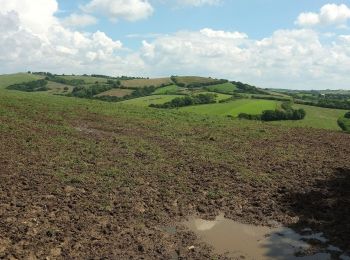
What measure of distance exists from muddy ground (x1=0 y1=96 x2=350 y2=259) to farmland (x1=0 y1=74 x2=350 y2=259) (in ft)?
0.16

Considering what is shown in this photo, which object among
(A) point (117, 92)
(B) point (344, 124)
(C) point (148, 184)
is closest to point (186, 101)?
(B) point (344, 124)

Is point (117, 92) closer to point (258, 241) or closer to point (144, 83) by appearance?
point (144, 83)

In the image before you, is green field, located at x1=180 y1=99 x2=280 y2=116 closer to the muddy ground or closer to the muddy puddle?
the muddy ground

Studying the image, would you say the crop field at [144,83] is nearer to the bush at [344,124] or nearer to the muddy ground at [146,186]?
the bush at [344,124]

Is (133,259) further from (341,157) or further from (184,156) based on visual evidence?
(341,157)

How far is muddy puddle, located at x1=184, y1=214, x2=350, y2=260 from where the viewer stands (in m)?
11.6

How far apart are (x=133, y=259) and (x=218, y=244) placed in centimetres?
268

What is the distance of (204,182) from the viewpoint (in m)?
17.9

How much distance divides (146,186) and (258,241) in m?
5.62

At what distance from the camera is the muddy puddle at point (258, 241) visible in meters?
11.6

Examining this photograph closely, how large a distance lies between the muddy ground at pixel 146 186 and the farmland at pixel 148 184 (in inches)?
1.9

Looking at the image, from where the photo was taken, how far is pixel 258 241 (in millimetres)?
12578

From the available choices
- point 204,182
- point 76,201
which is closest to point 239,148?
point 204,182

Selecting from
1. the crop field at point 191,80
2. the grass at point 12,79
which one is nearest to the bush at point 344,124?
the crop field at point 191,80
